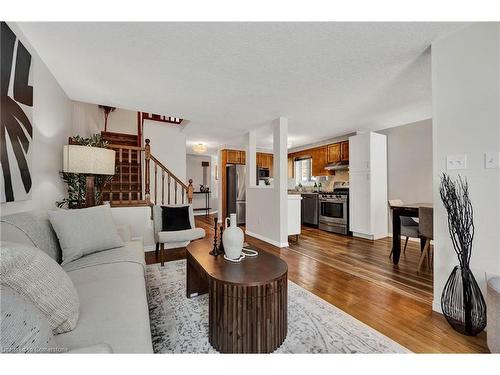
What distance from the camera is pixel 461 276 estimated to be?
157cm

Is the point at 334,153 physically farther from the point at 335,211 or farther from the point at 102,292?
the point at 102,292

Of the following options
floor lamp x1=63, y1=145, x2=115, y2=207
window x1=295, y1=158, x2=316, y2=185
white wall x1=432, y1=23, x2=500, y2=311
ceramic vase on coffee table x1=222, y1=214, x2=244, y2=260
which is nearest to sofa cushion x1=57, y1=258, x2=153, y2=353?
ceramic vase on coffee table x1=222, y1=214, x2=244, y2=260

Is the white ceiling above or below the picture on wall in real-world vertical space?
above

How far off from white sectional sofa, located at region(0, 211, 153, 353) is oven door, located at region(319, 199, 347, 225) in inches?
161

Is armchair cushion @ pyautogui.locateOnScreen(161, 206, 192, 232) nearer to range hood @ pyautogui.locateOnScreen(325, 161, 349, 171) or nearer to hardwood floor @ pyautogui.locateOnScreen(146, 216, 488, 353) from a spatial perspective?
hardwood floor @ pyautogui.locateOnScreen(146, 216, 488, 353)

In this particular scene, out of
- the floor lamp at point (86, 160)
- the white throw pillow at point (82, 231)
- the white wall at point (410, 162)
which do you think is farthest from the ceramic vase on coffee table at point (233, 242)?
the white wall at point (410, 162)

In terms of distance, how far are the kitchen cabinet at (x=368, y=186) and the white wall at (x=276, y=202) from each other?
1.69m

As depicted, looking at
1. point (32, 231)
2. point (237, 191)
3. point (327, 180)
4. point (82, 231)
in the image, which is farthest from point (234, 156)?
point (32, 231)

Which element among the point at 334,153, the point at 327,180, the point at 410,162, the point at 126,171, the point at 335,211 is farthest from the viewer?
the point at 327,180

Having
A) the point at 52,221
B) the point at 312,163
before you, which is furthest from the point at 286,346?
the point at 312,163

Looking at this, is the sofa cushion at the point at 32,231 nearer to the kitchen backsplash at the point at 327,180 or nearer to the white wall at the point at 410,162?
the white wall at the point at 410,162

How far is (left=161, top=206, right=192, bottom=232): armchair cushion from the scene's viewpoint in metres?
3.23

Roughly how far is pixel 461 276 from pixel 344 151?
3.88 meters

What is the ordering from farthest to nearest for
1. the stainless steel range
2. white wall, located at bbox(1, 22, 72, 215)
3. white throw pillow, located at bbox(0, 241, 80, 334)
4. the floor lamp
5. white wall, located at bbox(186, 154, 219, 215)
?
1. white wall, located at bbox(186, 154, 219, 215)
2. the stainless steel range
3. the floor lamp
4. white wall, located at bbox(1, 22, 72, 215)
5. white throw pillow, located at bbox(0, 241, 80, 334)
